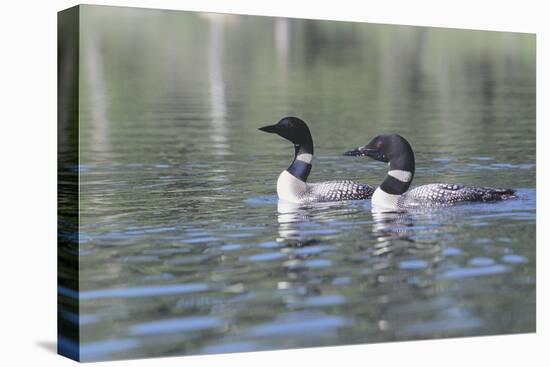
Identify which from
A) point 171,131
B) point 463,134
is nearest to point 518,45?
point 463,134

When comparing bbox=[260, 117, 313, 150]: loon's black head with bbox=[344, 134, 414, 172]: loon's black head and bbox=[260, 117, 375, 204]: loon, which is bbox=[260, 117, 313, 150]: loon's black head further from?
bbox=[344, 134, 414, 172]: loon's black head

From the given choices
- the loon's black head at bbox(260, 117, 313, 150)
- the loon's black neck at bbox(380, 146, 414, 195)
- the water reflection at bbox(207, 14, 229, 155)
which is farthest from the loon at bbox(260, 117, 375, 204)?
the water reflection at bbox(207, 14, 229, 155)

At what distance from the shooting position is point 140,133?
8.65 metres

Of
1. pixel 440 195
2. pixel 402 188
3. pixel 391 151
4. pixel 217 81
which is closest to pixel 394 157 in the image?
pixel 391 151

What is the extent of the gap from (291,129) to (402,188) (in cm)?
107

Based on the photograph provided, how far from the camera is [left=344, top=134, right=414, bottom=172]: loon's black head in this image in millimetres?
9562

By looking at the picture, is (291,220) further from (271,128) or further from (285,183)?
(271,128)

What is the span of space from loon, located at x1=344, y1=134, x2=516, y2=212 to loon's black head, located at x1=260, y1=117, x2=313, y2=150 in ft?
1.44

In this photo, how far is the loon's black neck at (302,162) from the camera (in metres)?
9.38

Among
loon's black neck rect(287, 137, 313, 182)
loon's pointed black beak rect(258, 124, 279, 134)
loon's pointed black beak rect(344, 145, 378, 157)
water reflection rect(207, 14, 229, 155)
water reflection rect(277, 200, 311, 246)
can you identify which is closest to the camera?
water reflection rect(207, 14, 229, 155)

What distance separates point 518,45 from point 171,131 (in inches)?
123

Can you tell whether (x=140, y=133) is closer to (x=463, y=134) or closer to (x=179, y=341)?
(x=179, y=341)

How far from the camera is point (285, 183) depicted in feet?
30.6

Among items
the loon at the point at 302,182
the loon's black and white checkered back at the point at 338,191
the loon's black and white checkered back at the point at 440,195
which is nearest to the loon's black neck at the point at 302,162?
the loon at the point at 302,182
